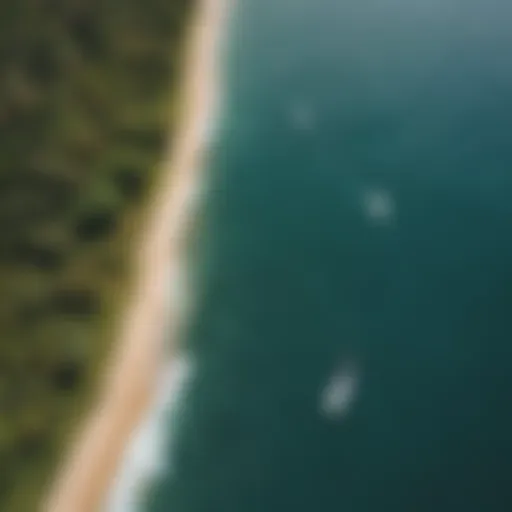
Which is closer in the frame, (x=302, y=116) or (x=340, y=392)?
(x=340, y=392)

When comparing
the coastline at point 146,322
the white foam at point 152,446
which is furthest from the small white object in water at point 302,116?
the white foam at point 152,446

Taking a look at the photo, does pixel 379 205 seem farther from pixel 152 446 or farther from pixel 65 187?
pixel 152 446

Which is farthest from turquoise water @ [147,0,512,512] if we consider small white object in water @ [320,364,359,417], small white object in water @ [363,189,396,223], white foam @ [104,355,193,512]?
white foam @ [104,355,193,512]

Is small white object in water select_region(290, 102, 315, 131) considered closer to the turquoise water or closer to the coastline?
the turquoise water

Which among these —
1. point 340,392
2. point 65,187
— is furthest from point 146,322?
point 340,392

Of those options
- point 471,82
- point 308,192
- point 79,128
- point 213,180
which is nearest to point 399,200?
point 308,192

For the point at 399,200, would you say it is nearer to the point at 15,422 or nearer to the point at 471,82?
the point at 471,82
